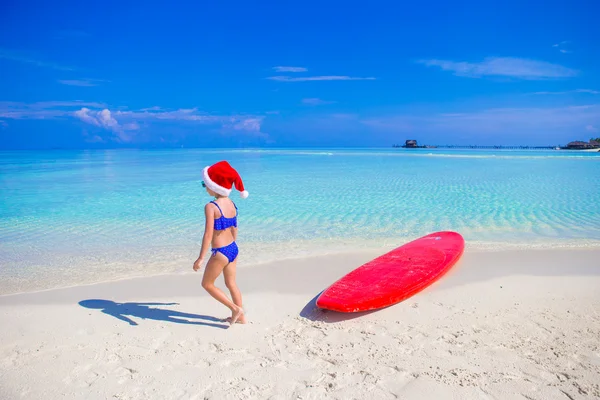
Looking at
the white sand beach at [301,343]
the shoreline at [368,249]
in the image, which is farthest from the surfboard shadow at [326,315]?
the shoreline at [368,249]

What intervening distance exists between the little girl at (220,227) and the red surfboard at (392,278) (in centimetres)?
102

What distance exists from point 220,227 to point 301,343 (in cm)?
123

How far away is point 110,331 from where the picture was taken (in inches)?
151

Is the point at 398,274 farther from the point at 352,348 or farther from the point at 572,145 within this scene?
the point at 572,145

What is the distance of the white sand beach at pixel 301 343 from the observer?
2.90m

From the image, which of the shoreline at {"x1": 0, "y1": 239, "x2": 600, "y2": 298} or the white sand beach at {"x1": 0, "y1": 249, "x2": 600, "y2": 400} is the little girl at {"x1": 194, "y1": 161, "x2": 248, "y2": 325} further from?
the shoreline at {"x1": 0, "y1": 239, "x2": 600, "y2": 298}

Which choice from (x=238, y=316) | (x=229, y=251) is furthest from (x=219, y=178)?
(x=238, y=316)

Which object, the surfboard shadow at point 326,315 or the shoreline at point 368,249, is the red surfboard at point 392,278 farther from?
the shoreline at point 368,249

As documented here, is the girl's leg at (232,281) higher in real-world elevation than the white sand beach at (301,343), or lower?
higher

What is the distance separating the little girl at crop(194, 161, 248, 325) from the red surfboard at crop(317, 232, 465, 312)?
3.35 ft

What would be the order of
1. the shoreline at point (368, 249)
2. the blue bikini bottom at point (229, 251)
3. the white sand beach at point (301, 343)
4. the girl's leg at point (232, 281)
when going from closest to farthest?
1. the white sand beach at point (301, 343)
2. the blue bikini bottom at point (229, 251)
3. the girl's leg at point (232, 281)
4. the shoreline at point (368, 249)

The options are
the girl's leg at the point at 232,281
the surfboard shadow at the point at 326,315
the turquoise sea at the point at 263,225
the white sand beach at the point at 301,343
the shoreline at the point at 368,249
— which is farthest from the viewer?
the turquoise sea at the point at 263,225

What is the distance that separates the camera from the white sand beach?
2.90 m

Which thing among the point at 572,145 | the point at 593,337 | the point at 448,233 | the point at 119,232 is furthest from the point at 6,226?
the point at 572,145
